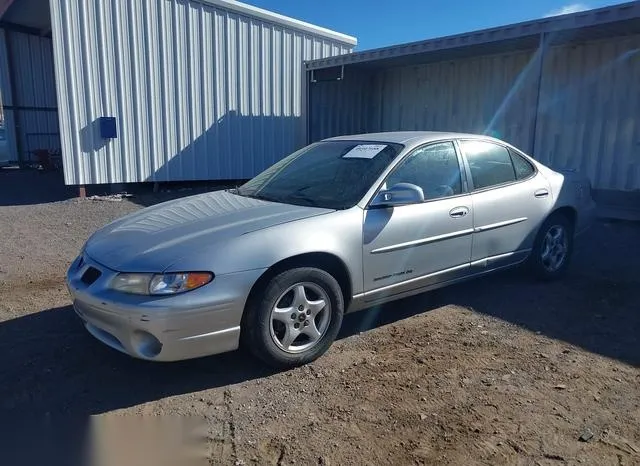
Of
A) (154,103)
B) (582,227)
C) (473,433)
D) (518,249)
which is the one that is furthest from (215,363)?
(154,103)

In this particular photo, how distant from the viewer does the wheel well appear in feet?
10.7

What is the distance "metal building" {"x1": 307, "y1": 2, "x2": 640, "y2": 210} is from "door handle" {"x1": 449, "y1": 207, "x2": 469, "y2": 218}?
4.38 metres

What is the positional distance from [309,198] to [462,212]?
51.5 inches

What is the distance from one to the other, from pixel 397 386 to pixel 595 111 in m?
7.58

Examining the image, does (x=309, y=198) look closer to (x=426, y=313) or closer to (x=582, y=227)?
(x=426, y=313)

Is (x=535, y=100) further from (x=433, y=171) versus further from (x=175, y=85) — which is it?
(x=175, y=85)

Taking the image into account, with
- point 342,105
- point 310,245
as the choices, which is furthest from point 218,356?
point 342,105

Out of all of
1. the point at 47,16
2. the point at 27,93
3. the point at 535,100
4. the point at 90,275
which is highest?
the point at 47,16

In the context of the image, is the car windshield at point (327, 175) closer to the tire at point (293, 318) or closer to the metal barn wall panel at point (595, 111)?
the tire at point (293, 318)

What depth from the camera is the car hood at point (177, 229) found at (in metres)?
3.16

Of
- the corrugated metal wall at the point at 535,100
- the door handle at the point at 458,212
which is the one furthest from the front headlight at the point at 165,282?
the corrugated metal wall at the point at 535,100

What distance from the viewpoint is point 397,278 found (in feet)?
12.9

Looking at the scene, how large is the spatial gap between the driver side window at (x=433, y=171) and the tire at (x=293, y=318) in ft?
3.31

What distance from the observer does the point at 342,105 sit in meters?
12.4
